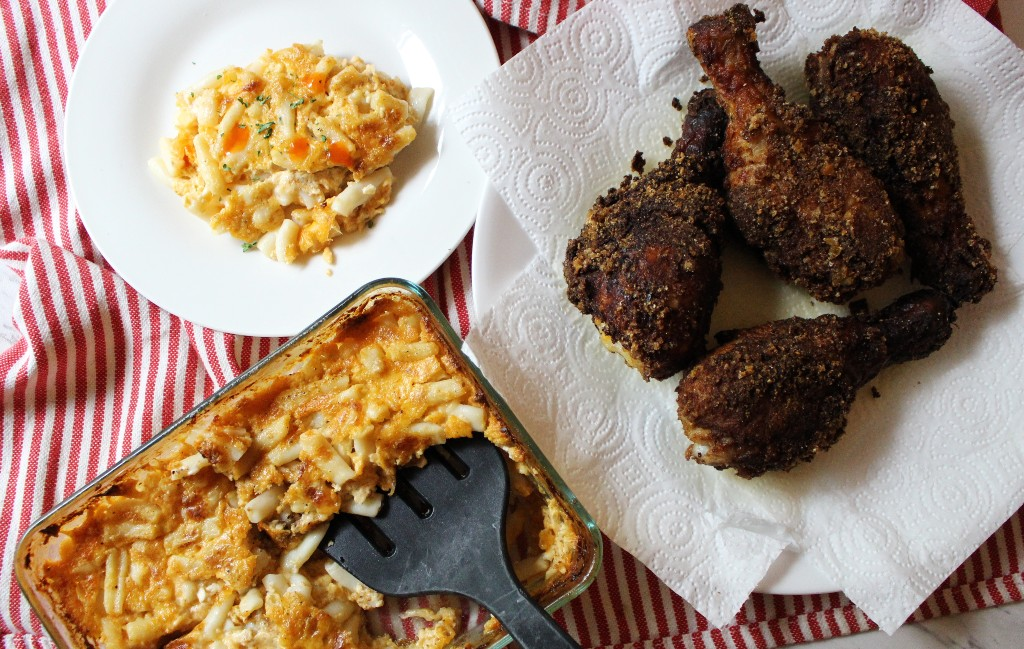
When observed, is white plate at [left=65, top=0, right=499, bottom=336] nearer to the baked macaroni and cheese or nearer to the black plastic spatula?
the baked macaroni and cheese

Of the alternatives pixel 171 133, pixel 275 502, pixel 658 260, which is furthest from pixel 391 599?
pixel 171 133

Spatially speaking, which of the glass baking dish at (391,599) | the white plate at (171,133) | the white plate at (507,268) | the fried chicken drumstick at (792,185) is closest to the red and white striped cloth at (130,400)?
the white plate at (171,133)

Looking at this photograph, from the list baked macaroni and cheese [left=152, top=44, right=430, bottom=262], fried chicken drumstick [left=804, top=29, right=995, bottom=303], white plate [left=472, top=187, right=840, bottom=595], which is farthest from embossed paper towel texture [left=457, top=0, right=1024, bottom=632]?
baked macaroni and cheese [left=152, top=44, right=430, bottom=262]

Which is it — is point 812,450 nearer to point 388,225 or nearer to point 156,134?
point 388,225

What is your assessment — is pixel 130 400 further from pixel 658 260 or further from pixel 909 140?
pixel 909 140

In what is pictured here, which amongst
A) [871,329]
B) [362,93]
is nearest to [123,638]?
[362,93]
